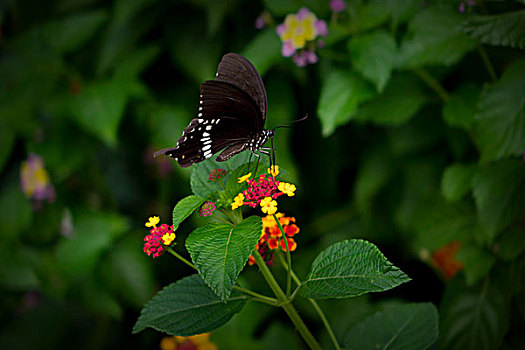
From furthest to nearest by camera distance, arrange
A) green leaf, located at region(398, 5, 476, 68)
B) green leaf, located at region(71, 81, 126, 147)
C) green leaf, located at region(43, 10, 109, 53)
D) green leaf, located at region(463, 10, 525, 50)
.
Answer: green leaf, located at region(43, 10, 109, 53), green leaf, located at region(71, 81, 126, 147), green leaf, located at region(398, 5, 476, 68), green leaf, located at region(463, 10, 525, 50)

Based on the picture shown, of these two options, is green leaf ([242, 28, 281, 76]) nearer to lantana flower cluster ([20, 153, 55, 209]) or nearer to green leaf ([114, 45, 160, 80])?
green leaf ([114, 45, 160, 80])

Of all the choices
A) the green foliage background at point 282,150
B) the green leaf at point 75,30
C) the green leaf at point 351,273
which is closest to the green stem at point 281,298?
the green leaf at point 351,273

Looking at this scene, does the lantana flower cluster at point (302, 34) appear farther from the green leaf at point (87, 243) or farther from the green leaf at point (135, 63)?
the green leaf at point (87, 243)

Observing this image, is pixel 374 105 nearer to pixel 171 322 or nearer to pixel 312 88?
pixel 312 88

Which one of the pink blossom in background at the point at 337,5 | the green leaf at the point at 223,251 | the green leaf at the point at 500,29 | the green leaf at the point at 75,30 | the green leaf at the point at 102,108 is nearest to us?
the green leaf at the point at 223,251

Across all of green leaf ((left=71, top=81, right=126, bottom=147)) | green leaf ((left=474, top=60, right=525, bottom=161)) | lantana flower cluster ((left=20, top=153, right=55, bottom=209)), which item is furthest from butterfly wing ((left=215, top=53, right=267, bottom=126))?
lantana flower cluster ((left=20, top=153, right=55, bottom=209))

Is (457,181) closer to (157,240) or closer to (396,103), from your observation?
(396,103)
